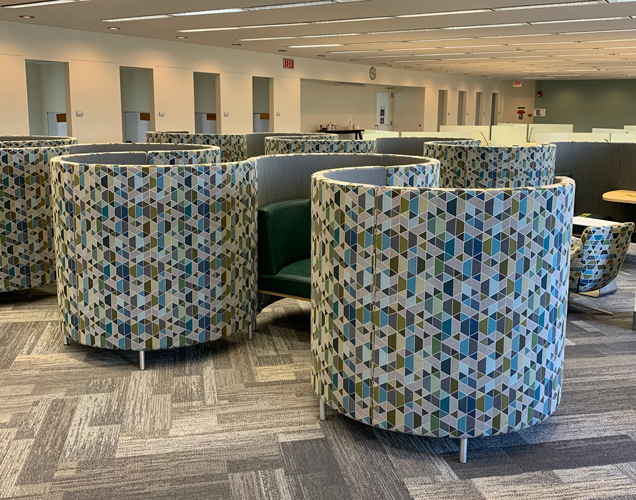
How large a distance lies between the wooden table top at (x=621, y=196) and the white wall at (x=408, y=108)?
52.0ft

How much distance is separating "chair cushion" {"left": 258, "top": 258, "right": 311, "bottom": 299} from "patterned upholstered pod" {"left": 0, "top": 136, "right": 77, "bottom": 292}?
6.27 ft

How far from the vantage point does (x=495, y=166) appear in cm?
564

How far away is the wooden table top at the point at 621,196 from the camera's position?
6.70 m

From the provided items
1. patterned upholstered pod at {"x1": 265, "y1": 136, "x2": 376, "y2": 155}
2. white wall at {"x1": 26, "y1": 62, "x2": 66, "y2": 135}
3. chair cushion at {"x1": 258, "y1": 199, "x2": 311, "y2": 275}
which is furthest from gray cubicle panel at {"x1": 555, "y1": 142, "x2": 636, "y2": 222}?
white wall at {"x1": 26, "y1": 62, "x2": 66, "y2": 135}

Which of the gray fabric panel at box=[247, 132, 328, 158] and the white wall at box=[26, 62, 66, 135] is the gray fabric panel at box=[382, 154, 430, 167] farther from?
the white wall at box=[26, 62, 66, 135]

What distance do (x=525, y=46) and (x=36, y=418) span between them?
13570 mm

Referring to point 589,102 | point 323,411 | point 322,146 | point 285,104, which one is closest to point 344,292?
point 323,411

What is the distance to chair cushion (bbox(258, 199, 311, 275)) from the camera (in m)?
4.31

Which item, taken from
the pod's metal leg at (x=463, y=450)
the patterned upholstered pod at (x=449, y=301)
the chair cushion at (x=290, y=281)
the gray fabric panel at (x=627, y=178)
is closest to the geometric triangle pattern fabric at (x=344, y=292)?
the patterned upholstered pod at (x=449, y=301)

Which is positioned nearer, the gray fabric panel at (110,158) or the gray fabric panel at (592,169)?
the gray fabric panel at (110,158)

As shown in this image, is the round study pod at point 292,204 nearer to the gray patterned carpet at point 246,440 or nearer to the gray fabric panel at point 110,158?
the gray patterned carpet at point 246,440

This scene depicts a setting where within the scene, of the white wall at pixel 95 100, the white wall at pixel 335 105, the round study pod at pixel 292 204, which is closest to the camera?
the round study pod at pixel 292 204

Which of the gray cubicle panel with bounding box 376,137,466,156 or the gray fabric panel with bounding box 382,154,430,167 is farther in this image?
the gray cubicle panel with bounding box 376,137,466,156

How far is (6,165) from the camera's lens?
4879 millimetres
